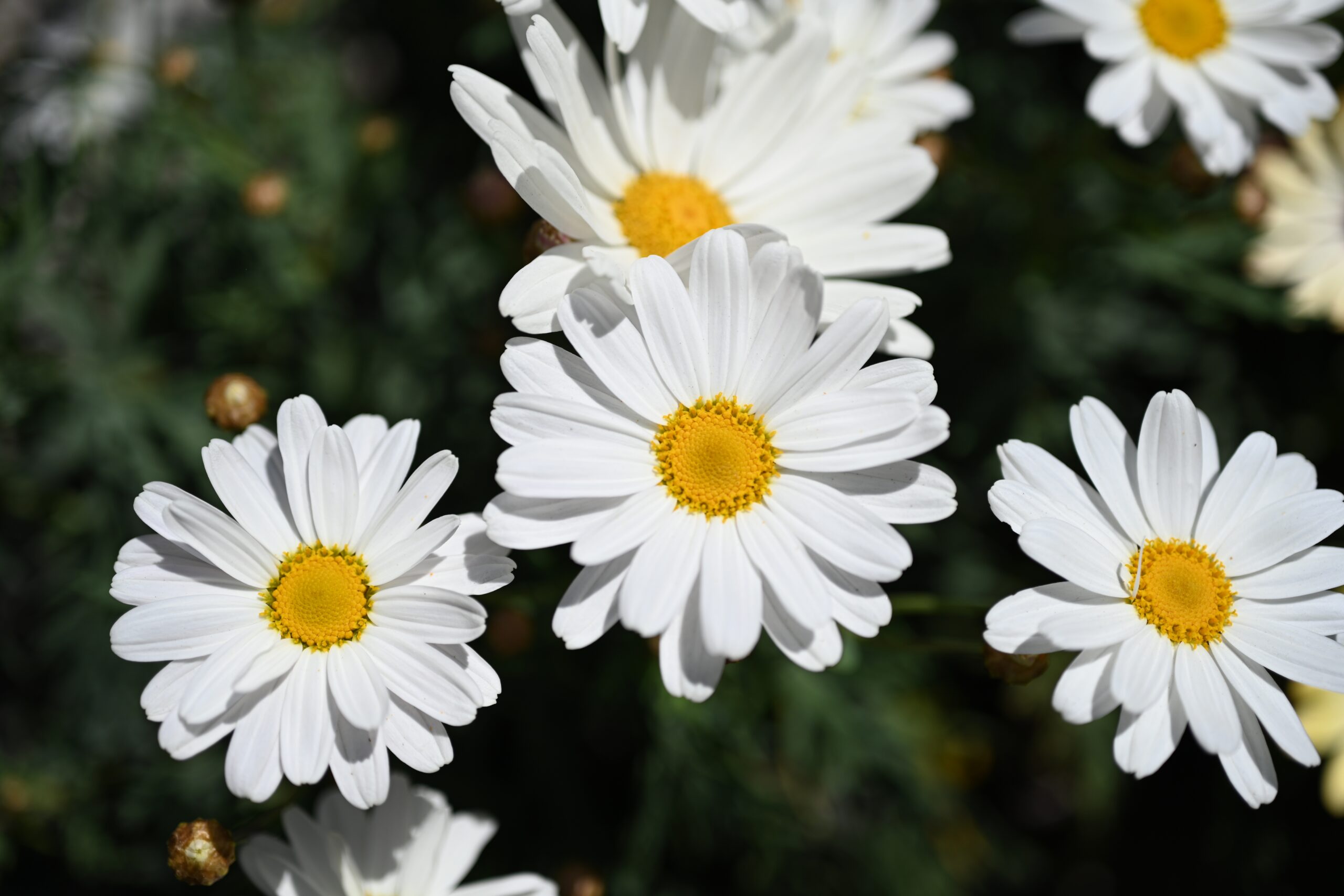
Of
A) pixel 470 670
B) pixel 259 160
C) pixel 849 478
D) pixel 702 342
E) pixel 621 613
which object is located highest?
pixel 259 160

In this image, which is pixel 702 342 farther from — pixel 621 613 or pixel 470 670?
pixel 470 670

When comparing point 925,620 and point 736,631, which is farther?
point 925,620

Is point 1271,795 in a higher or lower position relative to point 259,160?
lower

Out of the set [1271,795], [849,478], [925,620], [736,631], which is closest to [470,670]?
[736,631]

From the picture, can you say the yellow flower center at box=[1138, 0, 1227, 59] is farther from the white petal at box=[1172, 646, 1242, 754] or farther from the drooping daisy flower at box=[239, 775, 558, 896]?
the drooping daisy flower at box=[239, 775, 558, 896]

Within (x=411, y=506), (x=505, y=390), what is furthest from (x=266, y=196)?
(x=411, y=506)

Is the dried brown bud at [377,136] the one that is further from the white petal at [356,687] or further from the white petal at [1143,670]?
the white petal at [1143,670]
